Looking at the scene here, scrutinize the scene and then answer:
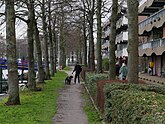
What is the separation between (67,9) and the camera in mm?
29109

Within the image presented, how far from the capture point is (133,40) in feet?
37.6

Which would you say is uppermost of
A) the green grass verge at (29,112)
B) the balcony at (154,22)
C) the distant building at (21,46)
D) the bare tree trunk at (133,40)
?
the balcony at (154,22)

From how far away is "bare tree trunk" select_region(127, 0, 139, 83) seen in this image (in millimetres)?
11477

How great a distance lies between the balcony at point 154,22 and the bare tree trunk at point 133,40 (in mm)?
27568

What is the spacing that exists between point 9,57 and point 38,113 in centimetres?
318

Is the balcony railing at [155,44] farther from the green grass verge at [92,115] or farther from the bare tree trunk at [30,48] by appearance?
the green grass verge at [92,115]

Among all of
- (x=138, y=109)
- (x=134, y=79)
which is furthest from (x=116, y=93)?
(x=134, y=79)

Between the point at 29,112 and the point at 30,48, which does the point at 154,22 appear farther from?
the point at 29,112

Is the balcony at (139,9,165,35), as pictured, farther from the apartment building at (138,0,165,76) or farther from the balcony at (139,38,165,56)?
the balcony at (139,38,165,56)

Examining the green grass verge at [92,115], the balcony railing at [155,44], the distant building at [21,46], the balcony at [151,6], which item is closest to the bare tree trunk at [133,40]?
the green grass verge at [92,115]

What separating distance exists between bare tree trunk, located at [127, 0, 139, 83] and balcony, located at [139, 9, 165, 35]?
90.4 ft

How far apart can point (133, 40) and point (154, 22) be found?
32282mm

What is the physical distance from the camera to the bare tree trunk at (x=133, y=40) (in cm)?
1148

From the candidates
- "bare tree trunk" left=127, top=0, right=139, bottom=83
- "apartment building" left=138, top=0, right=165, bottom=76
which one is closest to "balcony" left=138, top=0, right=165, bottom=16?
"apartment building" left=138, top=0, right=165, bottom=76
